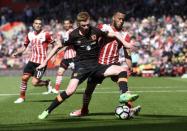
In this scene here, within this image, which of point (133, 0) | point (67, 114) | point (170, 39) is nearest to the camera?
point (67, 114)

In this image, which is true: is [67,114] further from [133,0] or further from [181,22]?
[133,0]

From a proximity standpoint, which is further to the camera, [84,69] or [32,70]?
[32,70]

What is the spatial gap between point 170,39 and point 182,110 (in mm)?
23249

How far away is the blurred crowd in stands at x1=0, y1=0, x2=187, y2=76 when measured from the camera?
36.6m

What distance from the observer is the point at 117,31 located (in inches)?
550

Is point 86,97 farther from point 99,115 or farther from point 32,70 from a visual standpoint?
point 32,70

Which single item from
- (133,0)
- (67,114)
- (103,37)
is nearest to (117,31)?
(103,37)

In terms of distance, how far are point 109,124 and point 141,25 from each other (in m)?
28.9

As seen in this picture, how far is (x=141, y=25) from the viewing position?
40.9 m

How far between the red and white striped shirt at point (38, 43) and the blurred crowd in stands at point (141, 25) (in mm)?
16907

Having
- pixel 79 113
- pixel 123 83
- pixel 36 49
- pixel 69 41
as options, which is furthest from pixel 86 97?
pixel 36 49

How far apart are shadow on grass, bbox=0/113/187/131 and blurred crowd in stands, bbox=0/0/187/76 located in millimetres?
22551

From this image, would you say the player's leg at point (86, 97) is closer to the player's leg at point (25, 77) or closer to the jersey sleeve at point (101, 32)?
the jersey sleeve at point (101, 32)

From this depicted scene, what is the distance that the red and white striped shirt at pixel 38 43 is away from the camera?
63.0 ft
